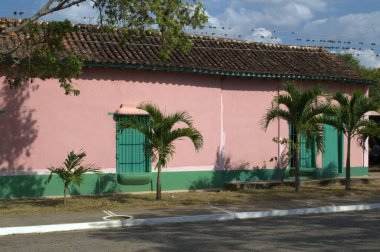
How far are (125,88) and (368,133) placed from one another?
6.98 metres

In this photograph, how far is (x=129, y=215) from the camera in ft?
36.6

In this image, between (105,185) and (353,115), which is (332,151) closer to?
(353,115)

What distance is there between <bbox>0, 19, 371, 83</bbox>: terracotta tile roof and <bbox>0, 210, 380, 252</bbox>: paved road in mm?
5506

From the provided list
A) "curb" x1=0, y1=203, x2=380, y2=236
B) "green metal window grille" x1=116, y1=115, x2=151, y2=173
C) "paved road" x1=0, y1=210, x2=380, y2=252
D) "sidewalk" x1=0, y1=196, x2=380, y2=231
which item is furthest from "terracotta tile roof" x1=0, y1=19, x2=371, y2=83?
"paved road" x1=0, y1=210, x2=380, y2=252

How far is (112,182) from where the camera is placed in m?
14.7

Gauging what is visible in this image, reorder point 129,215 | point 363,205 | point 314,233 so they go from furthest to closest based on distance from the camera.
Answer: point 363,205, point 129,215, point 314,233

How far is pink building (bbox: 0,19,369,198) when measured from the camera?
13828mm

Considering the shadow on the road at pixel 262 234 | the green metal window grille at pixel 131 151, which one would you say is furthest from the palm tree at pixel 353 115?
the green metal window grille at pixel 131 151

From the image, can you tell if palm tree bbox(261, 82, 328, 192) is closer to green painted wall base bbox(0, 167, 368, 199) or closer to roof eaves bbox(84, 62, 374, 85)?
roof eaves bbox(84, 62, 374, 85)

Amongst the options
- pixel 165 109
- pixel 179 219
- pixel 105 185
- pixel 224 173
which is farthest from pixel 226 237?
pixel 224 173

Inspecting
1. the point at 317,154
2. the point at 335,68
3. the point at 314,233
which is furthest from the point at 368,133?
the point at 314,233

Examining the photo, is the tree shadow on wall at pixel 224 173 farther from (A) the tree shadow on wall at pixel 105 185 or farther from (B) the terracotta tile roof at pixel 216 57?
(B) the terracotta tile roof at pixel 216 57

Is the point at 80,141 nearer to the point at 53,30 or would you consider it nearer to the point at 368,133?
the point at 53,30

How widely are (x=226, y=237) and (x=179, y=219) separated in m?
2.01
